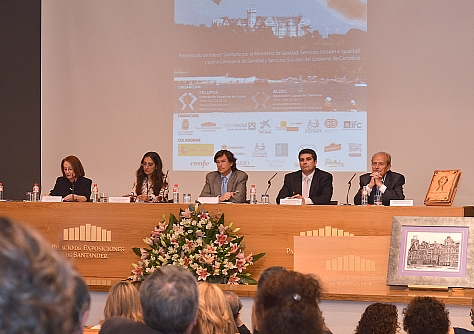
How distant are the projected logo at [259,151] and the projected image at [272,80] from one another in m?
0.01

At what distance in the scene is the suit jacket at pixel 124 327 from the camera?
1542 mm

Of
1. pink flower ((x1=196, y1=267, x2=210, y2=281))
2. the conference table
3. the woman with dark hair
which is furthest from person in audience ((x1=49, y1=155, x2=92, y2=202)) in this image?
pink flower ((x1=196, y1=267, x2=210, y2=281))

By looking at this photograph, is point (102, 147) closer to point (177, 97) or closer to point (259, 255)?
point (177, 97)

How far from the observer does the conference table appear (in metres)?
4.09

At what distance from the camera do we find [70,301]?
737mm

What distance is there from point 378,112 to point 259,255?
2983 millimetres

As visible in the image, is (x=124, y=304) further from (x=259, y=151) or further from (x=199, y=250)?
(x=259, y=151)

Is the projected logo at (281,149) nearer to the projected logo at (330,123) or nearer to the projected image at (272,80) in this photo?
the projected image at (272,80)

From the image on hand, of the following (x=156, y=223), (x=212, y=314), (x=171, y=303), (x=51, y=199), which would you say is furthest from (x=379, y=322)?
(x=51, y=199)

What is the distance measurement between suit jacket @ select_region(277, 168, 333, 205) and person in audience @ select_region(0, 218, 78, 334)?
4.48 m

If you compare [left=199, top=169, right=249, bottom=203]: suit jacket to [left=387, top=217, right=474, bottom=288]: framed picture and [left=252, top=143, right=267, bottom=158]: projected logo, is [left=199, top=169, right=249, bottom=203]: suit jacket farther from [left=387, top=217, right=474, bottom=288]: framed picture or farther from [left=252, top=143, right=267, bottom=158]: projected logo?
[left=387, top=217, right=474, bottom=288]: framed picture

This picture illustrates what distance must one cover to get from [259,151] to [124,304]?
4587 mm

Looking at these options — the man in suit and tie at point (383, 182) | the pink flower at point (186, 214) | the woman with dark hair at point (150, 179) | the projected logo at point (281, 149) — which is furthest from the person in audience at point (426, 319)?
the projected logo at point (281, 149)

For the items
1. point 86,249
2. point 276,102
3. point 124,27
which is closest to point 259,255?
point 86,249
